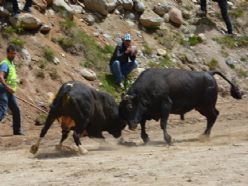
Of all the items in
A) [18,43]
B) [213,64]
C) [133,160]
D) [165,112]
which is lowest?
[213,64]

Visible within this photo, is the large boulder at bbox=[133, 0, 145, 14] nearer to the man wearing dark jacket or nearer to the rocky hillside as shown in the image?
the rocky hillside

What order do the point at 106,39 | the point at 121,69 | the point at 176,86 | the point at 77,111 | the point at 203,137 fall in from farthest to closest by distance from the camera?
the point at 106,39
the point at 121,69
the point at 203,137
the point at 176,86
the point at 77,111

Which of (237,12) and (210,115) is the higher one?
(210,115)

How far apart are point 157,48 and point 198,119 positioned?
498 cm

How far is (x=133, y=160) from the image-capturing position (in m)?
11.1

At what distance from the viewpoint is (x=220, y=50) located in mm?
23500

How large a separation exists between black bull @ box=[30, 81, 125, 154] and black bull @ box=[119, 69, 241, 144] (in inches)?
23.8

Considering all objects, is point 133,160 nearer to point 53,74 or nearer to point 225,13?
point 53,74

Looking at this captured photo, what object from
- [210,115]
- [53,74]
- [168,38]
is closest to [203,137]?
[210,115]

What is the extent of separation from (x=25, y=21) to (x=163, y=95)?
6.39 meters

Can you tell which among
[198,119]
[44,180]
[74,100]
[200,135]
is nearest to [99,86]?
[198,119]

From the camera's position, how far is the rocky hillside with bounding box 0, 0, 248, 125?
18047 mm

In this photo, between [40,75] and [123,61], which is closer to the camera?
[40,75]

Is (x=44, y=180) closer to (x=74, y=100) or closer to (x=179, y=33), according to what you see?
(x=74, y=100)
